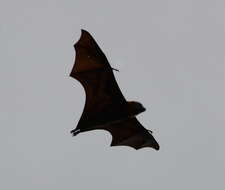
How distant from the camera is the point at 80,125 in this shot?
160 feet

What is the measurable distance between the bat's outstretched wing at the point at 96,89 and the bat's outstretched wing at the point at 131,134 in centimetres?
310

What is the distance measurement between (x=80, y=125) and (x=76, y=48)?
394cm

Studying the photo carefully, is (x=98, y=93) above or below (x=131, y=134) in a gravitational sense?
above

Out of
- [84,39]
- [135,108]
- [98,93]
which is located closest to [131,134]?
[98,93]

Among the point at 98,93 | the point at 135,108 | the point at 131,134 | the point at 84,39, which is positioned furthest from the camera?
the point at 131,134

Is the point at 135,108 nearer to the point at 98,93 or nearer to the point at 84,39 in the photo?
the point at 98,93

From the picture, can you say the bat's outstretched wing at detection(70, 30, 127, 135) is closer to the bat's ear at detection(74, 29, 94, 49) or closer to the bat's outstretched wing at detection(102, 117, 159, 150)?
the bat's ear at detection(74, 29, 94, 49)

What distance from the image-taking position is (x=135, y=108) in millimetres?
48375

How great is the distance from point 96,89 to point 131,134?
4631 mm

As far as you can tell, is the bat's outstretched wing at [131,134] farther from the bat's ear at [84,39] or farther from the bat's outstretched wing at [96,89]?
the bat's ear at [84,39]

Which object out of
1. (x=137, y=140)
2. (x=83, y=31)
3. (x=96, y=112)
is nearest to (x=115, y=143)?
(x=137, y=140)

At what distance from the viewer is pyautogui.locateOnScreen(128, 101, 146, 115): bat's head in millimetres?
48250

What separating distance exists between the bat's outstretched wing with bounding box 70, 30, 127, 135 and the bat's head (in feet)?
1.38

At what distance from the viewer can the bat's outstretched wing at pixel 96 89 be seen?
48750 mm
